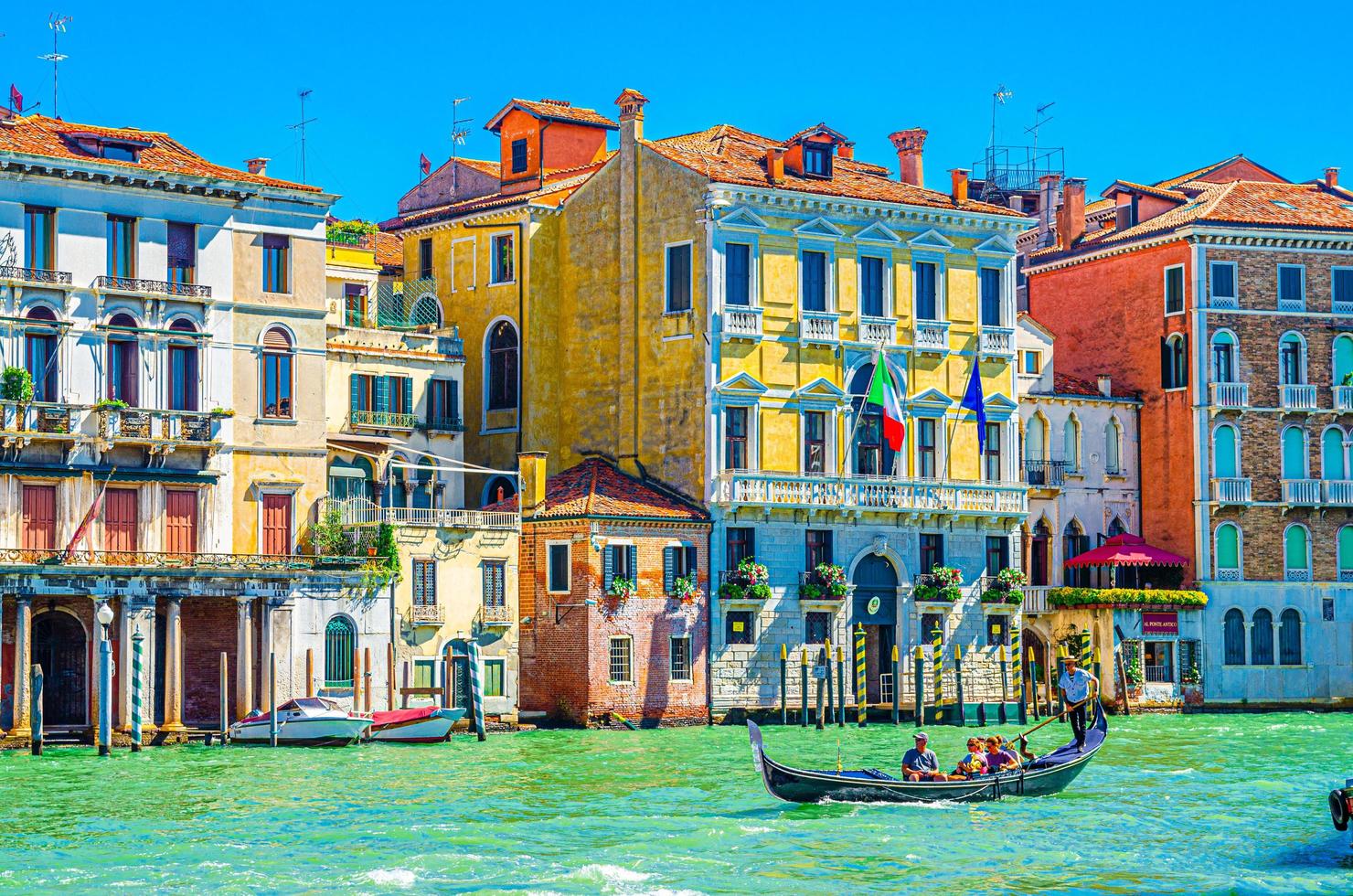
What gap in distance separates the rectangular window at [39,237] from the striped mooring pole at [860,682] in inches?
796

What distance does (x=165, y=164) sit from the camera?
167 feet

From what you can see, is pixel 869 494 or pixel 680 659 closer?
pixel 680 659

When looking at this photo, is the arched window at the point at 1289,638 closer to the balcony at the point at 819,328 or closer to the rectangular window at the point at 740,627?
the balcony at the point at 819,328

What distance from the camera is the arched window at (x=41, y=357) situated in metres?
48.4

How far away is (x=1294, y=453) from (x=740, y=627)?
17713 mm

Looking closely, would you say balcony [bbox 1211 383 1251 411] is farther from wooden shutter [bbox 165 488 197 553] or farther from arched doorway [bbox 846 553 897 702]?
wooden shutter [bbox 165 488 197 553]

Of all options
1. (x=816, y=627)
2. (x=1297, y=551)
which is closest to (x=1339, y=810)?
(x=816, y=627)

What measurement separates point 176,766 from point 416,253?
2250 centimetres

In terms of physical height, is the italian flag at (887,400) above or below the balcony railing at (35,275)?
below

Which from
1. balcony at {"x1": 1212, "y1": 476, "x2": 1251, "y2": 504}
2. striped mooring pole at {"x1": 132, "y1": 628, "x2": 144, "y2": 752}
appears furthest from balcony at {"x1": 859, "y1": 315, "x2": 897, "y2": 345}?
striped mooring pole at {"x1": 132, "y1": 628, "x2": 144, "y2": 752}

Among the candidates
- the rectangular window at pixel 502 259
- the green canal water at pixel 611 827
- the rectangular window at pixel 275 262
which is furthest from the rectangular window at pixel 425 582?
the rectangular window at pixel 502 259

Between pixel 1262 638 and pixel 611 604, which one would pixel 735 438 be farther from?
pixel 1262 638

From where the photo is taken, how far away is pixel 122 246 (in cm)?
4978

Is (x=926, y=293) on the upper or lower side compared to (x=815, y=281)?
lower
